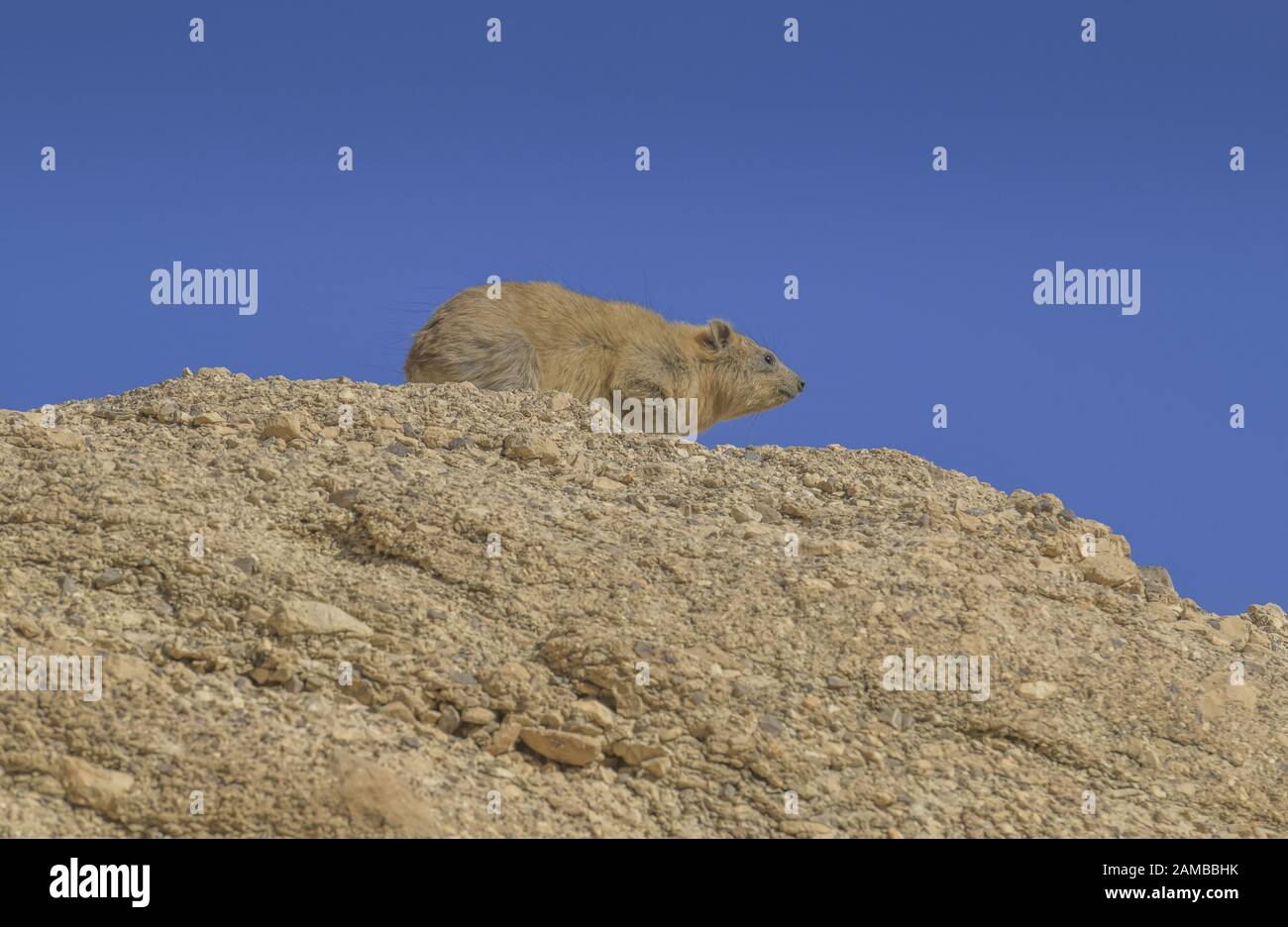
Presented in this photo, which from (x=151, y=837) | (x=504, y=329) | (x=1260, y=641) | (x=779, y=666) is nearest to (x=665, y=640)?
(x=779, y=666)

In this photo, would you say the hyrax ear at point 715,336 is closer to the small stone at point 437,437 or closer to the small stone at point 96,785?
the small stone at point 437,437

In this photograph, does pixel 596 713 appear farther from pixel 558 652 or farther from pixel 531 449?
pixel 531 449

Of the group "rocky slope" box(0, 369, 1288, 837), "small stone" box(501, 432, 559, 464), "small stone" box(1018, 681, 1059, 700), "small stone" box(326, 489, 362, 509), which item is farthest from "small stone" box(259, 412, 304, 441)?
"small stone" box(1018, 681, 1059, 700)

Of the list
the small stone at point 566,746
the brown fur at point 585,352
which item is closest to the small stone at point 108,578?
the small stone at point 566,746

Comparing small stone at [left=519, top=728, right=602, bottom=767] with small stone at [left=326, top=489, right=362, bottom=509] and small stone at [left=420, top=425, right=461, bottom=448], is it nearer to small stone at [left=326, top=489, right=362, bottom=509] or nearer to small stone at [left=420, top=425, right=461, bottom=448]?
small stone at [left=326, top=489, right=362, bottom=509]

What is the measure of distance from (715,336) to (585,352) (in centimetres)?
212

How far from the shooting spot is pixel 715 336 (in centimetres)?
1433

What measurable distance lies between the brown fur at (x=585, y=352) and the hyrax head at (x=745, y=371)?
0.01 m

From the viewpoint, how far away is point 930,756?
655 centimetres

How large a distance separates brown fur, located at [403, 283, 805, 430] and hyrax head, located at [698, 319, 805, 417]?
0.04 ft

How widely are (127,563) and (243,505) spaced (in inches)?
32.5

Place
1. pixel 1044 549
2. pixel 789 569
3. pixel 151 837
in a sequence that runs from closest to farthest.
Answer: pixel 151 837
pixel 789 569
pixel 1044 549

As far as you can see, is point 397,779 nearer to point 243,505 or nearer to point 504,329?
point 243,505

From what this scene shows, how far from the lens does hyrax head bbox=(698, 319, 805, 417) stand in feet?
47.2
